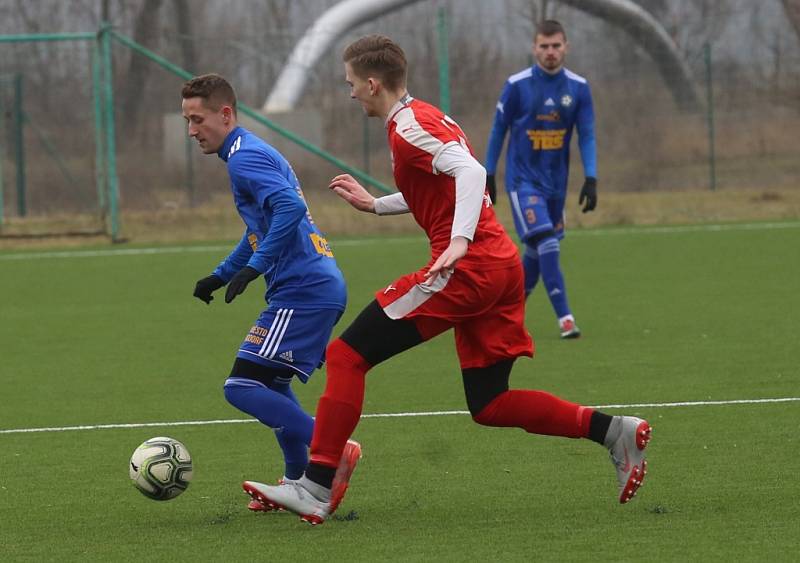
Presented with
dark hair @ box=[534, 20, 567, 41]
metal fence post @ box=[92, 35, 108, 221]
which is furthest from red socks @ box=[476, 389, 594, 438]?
metal fence post @ box=[92, 35, 108, 221]

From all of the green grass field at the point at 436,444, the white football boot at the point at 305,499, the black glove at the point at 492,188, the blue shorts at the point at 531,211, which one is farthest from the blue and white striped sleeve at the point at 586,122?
→ the white football boot at the point at 305,499

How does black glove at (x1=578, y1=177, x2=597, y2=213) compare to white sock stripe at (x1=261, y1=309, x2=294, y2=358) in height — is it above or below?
above

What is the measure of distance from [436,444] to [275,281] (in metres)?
1.42

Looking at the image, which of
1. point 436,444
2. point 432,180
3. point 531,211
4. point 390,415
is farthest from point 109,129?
point 432,180

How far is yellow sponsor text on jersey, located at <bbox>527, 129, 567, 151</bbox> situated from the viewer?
35.2ft

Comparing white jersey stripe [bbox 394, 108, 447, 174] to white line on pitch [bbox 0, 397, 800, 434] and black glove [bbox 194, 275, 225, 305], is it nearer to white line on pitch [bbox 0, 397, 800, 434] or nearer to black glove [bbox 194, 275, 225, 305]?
black glove [bbox 194, 275, 225, 305]

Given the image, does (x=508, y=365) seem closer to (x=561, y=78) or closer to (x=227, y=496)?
(x=227, y=496)

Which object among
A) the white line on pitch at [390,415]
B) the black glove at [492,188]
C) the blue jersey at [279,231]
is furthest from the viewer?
the black glove at [492,188]

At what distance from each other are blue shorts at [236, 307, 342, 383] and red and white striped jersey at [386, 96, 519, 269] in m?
0.59

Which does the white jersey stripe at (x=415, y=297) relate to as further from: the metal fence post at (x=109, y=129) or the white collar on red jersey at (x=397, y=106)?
the metal fence post at (x=109, y=129)

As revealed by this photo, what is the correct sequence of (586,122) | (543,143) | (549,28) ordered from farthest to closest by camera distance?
(543,143)
(586,122)
(549,28)

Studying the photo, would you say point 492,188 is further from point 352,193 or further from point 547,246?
point 352,193

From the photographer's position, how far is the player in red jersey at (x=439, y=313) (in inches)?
206

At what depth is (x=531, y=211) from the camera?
1055 cm
